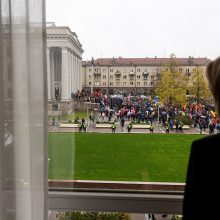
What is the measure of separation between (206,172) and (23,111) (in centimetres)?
71

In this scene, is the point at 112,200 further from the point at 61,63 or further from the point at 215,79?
the point at 215,79

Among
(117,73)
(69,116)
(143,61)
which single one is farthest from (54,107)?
(143,61)

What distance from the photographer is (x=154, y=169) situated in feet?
5.68

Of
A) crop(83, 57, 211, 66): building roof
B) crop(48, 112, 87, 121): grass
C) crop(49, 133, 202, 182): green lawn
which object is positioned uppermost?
crop(83, 57, 211, 66): building roof

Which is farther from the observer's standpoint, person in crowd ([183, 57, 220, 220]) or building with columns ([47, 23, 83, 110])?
building with columns ([47, 23, 83, 110])

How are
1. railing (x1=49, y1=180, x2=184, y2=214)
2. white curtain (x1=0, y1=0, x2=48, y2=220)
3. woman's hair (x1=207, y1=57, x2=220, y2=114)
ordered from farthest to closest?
railing (x1=49, y1=180, x2=184, y2=214), white curtain (x1=0, y1=0, x2=48, y2=220), woman's hair (x1=207, y1=57, x2=220, y2=114)

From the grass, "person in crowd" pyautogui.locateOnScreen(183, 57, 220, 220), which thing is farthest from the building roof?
"person in crowd" pyautogui.locateOnScreen(183, 57, 220, 220)

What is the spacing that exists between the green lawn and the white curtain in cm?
38

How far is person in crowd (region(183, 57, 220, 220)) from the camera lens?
2.89 feet

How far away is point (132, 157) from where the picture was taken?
176 cm

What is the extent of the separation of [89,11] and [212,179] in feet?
3.46

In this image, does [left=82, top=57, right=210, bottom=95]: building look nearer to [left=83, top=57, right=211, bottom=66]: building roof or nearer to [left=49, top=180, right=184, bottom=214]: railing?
[left=83, top=57, right=211, bottom=66]: building roof

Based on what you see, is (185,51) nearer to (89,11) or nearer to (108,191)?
(89,11)

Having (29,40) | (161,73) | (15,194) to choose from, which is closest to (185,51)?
(161,73)
